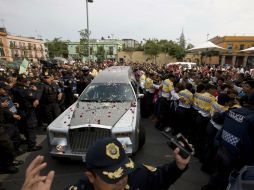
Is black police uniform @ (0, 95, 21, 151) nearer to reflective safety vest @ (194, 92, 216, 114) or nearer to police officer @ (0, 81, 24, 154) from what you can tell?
police officer @ (0, 81, 24, 154)

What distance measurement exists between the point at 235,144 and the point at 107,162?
235cm

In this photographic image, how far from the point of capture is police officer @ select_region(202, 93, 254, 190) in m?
2.93

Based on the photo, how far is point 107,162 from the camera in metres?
1.40

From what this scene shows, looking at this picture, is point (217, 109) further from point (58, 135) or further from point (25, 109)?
point (25, 109)

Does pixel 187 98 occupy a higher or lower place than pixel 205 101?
lower

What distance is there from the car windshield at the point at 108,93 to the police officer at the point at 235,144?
114 inches

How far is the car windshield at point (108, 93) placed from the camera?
5777 mm

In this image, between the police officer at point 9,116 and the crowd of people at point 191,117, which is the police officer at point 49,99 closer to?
the crowd of people at point 191,117

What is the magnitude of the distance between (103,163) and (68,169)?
360 cm

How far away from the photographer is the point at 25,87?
5.75 metres

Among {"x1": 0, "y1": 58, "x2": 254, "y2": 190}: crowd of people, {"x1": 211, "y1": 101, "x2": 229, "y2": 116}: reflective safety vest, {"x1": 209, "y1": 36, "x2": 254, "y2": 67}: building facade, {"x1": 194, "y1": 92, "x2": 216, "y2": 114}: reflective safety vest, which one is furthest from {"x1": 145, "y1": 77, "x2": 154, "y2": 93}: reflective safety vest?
{"x1": 209, "y1": 36, "x2": 254, "y2": 67}: building facade

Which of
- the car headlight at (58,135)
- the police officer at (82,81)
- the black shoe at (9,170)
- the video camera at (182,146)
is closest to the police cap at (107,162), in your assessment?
the video camera at (182,146)

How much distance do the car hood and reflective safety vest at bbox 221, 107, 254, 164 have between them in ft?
6.99

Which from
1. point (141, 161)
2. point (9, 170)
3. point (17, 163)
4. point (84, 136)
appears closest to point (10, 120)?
point (17, 163)
